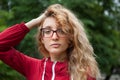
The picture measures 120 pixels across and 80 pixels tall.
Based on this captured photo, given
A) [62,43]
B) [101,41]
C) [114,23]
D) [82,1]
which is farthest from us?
[114,23]

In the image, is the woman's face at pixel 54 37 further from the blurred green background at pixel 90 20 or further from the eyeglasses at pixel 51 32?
the blurred green background at pixel 90 20

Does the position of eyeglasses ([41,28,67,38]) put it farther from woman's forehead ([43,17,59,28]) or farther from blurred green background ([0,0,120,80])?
blurred green background ([0,0,120,80])

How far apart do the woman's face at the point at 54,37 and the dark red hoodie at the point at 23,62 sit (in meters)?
0.11

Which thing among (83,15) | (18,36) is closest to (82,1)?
(83,15)

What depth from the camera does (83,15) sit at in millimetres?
7871

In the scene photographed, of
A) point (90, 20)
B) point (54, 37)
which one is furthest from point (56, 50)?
point (90, 20)

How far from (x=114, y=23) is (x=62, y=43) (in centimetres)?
568

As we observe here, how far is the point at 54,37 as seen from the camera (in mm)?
3445

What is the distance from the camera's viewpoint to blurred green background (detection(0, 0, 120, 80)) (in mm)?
6684

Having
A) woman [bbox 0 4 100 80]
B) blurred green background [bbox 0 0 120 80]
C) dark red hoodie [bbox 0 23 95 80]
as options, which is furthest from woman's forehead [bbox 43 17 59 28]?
blurred green background [bbox 0 0 120 80]

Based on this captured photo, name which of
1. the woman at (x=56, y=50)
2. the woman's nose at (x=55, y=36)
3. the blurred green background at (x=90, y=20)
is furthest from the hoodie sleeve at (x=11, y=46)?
the blurred green background at (x=90, y=20)

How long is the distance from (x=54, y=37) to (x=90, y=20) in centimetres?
458

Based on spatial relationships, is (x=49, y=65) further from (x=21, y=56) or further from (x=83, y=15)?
(x=83, y=15)

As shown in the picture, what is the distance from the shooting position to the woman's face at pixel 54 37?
3461 mm
